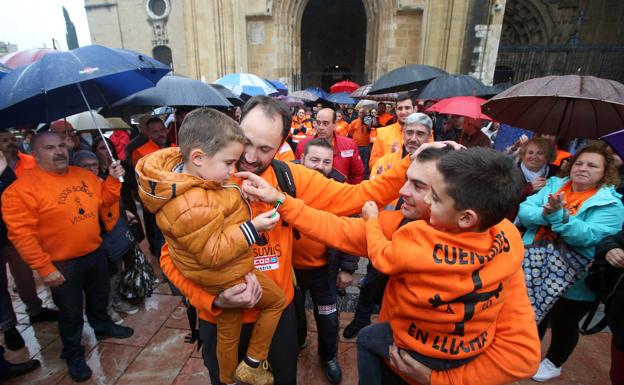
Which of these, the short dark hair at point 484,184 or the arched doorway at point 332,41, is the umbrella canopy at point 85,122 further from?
the arched doorway at point 332,41

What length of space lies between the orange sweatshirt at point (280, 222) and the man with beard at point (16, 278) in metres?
2.53

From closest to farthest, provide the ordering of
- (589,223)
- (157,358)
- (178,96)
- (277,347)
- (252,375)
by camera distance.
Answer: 1. (252,375)
2. (277,347)
3. (589,223)
4. (157,358)
5. (178,96)

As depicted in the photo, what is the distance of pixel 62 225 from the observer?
2662 mm

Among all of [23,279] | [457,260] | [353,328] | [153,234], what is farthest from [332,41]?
[457,260]

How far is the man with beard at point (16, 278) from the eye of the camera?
308cm

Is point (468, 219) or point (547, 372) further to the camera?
point (547, 372)

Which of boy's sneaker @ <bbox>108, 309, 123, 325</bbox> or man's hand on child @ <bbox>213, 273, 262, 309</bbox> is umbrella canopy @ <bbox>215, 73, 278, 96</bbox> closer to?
boy's sneaker @ <bbox>108, 309, 123, 325</bbox>

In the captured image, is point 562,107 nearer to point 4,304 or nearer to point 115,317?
point 115,317

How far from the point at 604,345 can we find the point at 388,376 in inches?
124

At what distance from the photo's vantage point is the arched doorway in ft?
71.1

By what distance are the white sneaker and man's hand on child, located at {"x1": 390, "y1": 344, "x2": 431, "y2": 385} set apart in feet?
7.26

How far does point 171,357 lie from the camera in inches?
120

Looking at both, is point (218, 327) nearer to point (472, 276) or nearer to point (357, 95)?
point (472, 276)

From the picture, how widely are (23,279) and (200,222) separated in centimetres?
344
